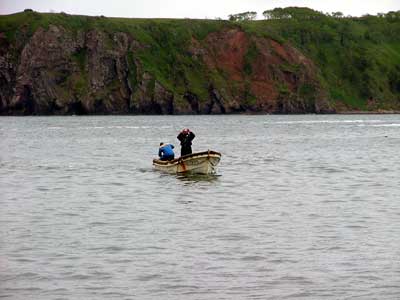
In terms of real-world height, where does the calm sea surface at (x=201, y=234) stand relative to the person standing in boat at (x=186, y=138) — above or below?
below

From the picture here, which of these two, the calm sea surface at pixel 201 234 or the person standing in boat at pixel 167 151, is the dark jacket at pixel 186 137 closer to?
the calm sea surface at pixel 201 234

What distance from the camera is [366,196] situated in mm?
36156

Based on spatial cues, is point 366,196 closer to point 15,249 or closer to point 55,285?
point 15,249

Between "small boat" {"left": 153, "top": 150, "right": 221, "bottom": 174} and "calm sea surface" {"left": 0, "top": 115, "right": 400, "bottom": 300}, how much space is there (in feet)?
2.65

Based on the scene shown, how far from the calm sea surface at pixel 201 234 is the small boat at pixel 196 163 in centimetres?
81

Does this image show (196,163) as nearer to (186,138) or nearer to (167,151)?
(186,138)

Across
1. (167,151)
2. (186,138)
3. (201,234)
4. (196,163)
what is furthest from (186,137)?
(201,234)

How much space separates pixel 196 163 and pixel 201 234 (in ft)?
62.9

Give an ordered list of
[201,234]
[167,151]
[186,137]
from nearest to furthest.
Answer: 1. [201,234]
2. [186,137]
3. [167,151]

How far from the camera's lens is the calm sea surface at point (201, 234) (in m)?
20.1

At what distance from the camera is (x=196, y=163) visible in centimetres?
4547

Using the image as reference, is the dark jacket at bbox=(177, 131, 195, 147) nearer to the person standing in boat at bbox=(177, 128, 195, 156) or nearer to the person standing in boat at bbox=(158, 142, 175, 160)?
the person standing in boat at bbox=(177, 128, 195, 156)

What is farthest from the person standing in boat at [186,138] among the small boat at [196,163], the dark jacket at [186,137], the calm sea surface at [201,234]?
the calm sea surface at [201,234]

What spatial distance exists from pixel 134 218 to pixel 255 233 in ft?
16.0
